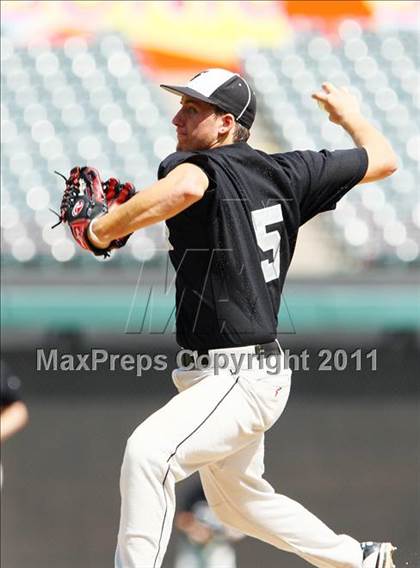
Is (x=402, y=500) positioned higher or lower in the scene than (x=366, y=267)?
lower

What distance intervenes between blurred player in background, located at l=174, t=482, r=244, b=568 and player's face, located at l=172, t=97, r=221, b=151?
1.77 m

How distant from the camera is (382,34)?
9750mm

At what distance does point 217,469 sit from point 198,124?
1030 mm

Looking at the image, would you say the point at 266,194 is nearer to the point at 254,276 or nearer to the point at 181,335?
the point at 254,276

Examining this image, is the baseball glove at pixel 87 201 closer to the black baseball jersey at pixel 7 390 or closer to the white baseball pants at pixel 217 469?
the white baseball pants at pixel 217 469

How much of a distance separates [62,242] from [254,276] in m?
4.47

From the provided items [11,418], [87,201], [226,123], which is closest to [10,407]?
[11,418]

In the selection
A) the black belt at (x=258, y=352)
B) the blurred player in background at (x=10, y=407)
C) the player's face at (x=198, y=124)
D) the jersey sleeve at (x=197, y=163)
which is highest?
the player's face at (x=198, y=124)

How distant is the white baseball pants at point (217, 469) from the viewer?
2.70 m

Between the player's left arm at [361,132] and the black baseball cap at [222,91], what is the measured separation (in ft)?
1.32

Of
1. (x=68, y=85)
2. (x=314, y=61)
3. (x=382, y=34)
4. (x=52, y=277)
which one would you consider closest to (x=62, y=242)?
(x=52, y=277)

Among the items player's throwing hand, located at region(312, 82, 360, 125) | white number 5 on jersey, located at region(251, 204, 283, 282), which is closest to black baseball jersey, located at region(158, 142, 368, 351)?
white number 5 on jersey, located at region(251, 204, 283, 282)

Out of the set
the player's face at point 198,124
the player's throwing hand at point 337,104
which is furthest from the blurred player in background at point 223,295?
the player's throwing hand at point 337,104

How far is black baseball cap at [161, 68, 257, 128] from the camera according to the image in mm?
2865
